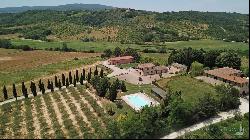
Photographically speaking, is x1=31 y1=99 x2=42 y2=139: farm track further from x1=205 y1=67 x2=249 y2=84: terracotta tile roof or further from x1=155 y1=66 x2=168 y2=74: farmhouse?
x1=205 y1=67 x2=249 y2=84: terracotta tile roof

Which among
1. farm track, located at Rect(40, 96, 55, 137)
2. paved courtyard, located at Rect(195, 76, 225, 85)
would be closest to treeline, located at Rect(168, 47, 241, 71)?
paved courtyard, located at Rect(195, 76, 225, 85)

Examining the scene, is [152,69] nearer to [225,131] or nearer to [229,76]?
[229,76]

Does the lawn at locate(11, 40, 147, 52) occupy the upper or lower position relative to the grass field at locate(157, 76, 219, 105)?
lower

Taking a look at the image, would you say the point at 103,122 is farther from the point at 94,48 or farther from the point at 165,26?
the point at 165,26

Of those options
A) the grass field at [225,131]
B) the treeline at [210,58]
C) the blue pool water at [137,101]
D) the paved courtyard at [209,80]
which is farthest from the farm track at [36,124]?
the treeline at [210,58]

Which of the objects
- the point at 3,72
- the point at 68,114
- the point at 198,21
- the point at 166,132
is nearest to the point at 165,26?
the point at 198,21

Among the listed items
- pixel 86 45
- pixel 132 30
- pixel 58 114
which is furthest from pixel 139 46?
pixel 58 114
